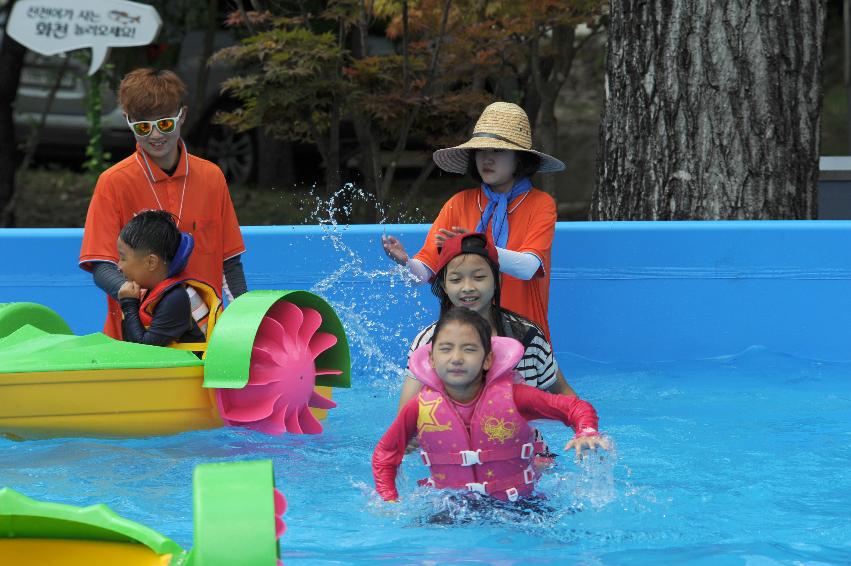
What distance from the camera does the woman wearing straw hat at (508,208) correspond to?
4.45 metres

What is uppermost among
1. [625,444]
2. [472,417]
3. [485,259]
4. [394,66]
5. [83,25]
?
[83,25]

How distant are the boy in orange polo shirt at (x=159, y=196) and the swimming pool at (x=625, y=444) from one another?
0.64m

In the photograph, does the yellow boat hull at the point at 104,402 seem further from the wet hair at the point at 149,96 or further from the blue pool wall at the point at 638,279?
the blue pool wall at the point at 638,279

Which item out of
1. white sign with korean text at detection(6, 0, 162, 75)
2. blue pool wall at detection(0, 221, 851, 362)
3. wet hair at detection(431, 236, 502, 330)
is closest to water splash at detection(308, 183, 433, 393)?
blue pool wall at detection(0, 221, 851, 362)

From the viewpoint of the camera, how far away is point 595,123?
12633mm

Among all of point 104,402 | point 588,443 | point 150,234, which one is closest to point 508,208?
point 150,234

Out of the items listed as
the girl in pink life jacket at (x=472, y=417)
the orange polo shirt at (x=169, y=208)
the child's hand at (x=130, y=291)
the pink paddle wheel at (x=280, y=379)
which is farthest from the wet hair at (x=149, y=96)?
the girl in pink life jacket at (x=472, y=417)

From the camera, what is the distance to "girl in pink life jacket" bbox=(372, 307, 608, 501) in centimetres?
353

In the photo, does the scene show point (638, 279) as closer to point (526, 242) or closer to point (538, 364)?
point (526, 242)

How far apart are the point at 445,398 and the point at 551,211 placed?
118 centimetres

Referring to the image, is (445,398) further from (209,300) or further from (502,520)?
(209,300)

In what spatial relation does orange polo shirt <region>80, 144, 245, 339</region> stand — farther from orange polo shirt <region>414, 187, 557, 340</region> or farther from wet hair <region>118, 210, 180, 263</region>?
orange polo shirt <region>414, 187, 557, 340</region>

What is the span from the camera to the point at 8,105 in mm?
8758

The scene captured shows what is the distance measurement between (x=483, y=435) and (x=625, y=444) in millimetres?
1181
